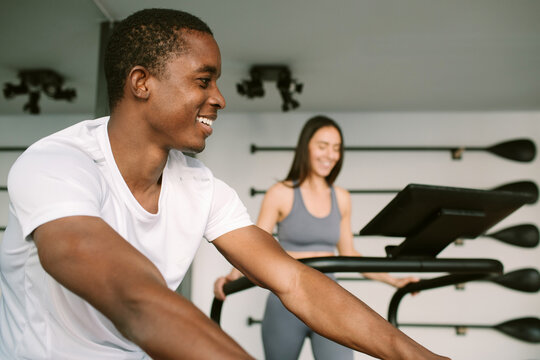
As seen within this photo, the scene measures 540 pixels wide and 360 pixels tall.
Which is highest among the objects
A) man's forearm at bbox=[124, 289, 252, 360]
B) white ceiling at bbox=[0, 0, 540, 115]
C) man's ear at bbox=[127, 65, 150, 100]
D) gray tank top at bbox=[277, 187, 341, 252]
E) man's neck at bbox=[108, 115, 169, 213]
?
white ceiling at bbox=[0, 0, 540, 115]

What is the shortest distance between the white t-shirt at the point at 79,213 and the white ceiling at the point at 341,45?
922 mm

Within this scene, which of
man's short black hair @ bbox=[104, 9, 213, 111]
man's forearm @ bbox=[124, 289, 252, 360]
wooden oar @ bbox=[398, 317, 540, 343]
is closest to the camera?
man's forearm @ bbox=[124, 289, 252, 360]

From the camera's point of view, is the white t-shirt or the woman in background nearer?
the white t-shirt

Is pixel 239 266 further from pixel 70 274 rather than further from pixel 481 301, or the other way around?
pixel 481 301

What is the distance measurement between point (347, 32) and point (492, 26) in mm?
895

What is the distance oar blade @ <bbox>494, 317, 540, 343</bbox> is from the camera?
142 inches

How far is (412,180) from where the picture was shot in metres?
3.94

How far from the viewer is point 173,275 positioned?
1036 millimetres

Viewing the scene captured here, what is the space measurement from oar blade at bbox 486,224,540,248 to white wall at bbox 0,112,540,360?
8 centimetres

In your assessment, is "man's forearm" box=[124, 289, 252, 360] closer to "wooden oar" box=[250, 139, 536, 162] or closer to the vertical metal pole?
the vertical metal pole

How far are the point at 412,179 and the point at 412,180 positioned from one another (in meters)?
0.01

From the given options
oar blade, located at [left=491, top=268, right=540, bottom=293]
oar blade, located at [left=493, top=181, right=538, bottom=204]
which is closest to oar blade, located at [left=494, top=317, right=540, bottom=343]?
oar blade, located at [left=491, top=268, right=540, bottom=293]

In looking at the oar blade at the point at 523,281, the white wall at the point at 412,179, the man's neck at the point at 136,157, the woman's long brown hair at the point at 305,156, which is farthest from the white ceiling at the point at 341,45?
the oar blade at the point at 523,281

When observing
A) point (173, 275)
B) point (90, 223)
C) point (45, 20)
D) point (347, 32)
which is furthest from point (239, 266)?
point (347, 32)
